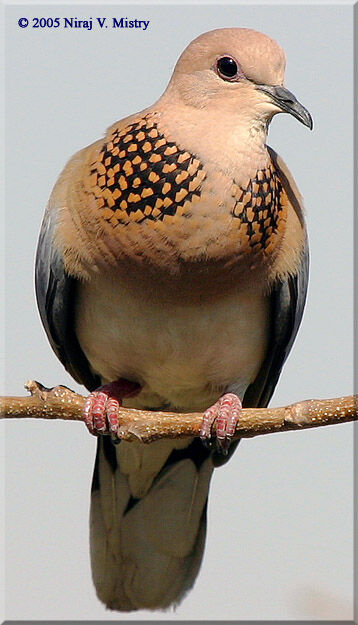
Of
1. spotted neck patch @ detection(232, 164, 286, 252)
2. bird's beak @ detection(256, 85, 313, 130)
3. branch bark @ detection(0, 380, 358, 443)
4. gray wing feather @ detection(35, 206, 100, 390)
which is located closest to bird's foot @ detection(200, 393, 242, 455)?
branch bark @ detection(0, 380, 358, 443)

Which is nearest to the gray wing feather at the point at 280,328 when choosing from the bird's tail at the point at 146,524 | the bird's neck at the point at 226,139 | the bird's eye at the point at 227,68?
the bird's tail at the point at 146,524

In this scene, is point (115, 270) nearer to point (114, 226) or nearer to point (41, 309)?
point (114, 226)

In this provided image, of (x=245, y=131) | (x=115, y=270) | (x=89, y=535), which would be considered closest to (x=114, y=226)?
(x=115, y=270)

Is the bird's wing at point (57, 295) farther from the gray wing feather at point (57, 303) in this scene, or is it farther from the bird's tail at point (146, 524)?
the bird's tail at point (146, 524)

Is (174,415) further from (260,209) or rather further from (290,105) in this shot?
(290,105)

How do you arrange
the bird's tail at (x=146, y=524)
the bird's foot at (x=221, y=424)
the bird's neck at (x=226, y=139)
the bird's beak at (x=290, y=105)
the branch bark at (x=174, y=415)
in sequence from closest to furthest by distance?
the branch bark at (x=174, y=415)
the bird's beak at (x=290, y=105)
the bird's neck at (x=226, y=139)
the bird's foot at (x=221, y=424)
the bird's tail at (x=146, y=524)

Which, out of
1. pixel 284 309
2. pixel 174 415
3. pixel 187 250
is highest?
pixel 187 250

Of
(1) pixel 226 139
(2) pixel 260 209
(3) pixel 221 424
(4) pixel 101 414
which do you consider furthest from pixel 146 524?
(1) pixel 226 139

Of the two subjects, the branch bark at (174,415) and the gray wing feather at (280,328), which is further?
the gray wing feather at (280,328)
